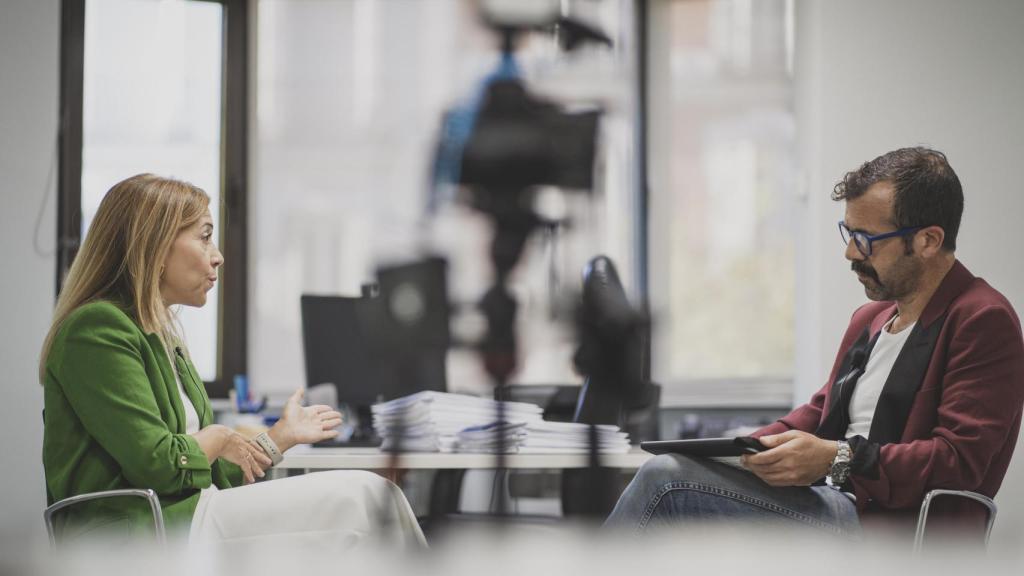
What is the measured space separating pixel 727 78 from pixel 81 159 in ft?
7.36

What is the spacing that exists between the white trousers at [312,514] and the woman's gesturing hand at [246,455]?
39 mm

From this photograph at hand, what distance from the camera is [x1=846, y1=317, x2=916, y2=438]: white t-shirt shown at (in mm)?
1473

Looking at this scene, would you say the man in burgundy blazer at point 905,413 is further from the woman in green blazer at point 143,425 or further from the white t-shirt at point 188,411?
the white t-shirt at point 188,411

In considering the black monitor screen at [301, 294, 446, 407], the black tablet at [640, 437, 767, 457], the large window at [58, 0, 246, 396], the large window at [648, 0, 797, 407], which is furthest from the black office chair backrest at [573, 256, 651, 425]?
the large window at [58, 0, 246, 396]

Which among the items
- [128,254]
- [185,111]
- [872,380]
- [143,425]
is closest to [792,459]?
[872,380]

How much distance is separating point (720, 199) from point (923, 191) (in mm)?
1964

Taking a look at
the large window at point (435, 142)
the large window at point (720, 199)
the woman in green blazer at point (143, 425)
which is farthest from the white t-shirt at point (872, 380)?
the large window at point (720, 199)

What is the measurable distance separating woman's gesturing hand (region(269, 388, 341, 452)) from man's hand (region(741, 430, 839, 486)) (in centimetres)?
63

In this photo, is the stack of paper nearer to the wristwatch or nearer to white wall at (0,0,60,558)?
the wristwatch

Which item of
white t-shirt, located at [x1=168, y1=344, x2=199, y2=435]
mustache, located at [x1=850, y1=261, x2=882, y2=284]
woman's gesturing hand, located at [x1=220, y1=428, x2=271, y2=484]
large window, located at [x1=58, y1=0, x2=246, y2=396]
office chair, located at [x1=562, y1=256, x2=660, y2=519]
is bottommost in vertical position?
woman's gesturing hand, located at [x1=220, y1=428, x2=271, y2=484]

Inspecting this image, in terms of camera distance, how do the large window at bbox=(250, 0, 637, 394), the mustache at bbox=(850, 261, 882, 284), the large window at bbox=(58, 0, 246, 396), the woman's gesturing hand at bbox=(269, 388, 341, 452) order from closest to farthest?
the large window at bbox=(250, 0, 637, 394) → the woman's gesturing hand at bbox=(269, 388, 341, 452) → the mustache at bbox=(850, 261, 882, 284) → the large window at bbox=(58, 0, 246, 396)

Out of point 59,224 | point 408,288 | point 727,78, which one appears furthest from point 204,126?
point 408,288

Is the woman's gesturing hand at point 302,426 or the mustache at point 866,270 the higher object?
the mustache at point 866,270

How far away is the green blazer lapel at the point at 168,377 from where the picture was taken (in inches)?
55.6
